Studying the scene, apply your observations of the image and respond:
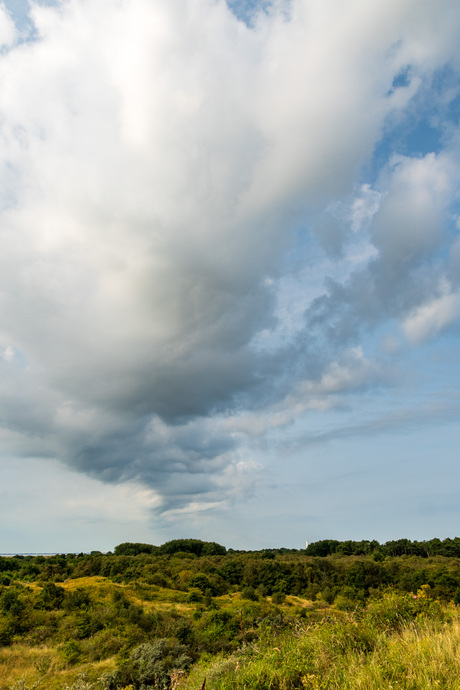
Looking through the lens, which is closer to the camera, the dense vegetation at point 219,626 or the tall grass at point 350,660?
the tall grass at point 350,660

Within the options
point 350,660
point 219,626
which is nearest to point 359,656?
point 350,660

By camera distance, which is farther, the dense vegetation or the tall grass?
the dense vegetation

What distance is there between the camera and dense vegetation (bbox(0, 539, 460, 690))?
19.4 feet

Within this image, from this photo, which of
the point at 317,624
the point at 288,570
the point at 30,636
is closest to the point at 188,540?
the point at 288,570

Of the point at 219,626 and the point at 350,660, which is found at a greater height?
the point at 350,660

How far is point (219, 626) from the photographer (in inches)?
979

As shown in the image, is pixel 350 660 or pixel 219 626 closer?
pixel 350 660

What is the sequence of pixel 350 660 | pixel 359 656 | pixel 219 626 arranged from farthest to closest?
pixel 219 626, pixel 359 656, pixel 350 660

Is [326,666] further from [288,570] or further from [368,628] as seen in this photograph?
[288,570]

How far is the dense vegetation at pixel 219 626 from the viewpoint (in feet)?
19.4

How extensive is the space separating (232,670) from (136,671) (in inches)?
499

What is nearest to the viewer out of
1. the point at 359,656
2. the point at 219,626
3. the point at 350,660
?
the point at 350,660

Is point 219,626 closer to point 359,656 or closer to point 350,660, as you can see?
point 359,656

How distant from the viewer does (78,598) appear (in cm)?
3559
